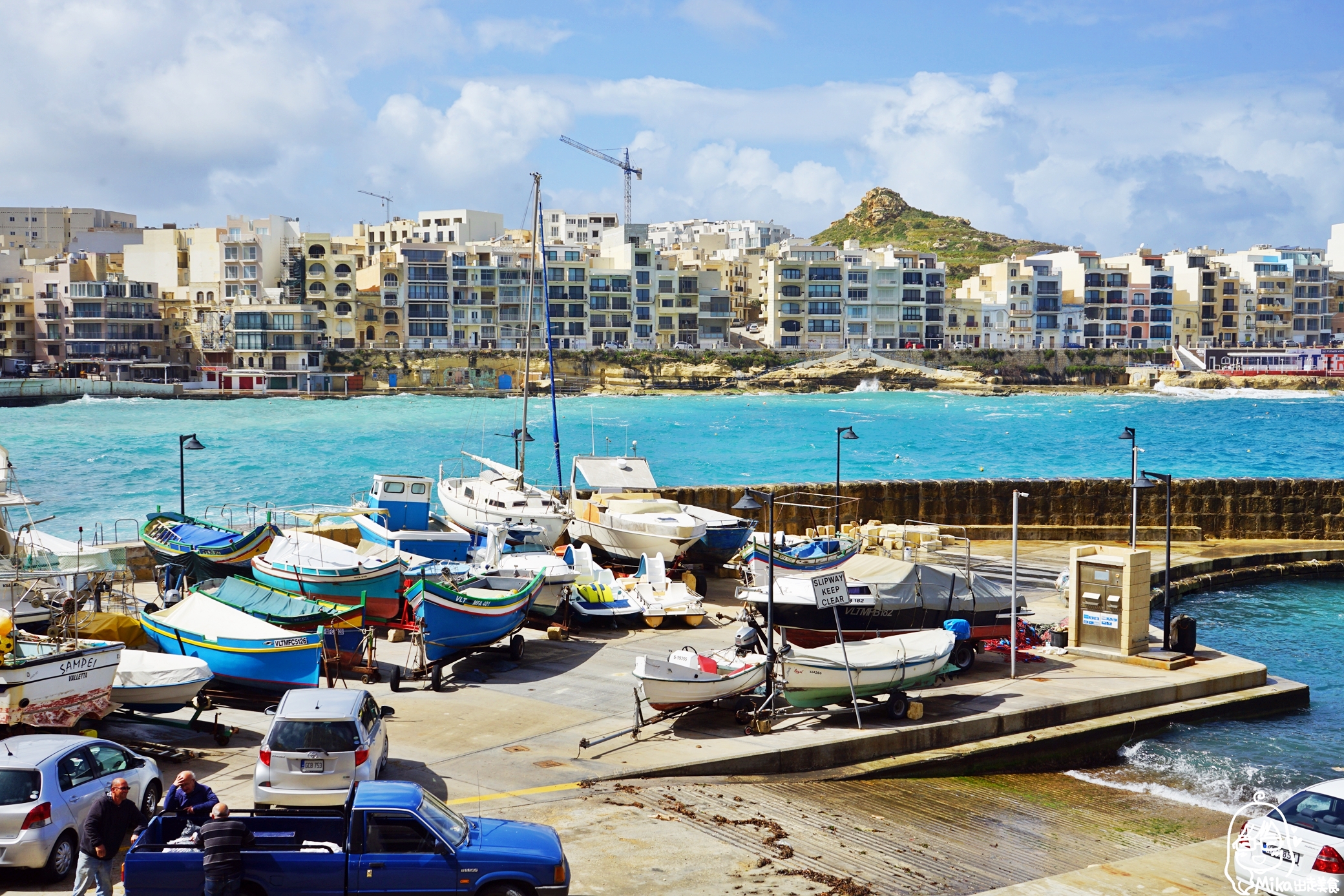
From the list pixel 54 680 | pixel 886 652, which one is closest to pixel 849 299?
pixel 886 652

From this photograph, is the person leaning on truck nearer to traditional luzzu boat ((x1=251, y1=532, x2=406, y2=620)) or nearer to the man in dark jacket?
the man in dark jacket

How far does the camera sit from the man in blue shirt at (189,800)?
9789 millimetres

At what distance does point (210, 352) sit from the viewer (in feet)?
397

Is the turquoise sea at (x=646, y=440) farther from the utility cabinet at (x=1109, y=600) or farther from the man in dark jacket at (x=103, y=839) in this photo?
the man in dark jacket at (x=103, y=839)

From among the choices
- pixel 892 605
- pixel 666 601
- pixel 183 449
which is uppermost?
pixel 183 449

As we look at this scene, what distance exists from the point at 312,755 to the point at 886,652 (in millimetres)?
8161

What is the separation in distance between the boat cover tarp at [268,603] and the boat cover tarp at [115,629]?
125cm

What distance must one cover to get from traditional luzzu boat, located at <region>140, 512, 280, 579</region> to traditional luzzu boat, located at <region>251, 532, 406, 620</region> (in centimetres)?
186

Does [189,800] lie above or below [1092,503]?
above

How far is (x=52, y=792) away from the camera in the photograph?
10.5 meters

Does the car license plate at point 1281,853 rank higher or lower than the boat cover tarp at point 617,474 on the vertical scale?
lower

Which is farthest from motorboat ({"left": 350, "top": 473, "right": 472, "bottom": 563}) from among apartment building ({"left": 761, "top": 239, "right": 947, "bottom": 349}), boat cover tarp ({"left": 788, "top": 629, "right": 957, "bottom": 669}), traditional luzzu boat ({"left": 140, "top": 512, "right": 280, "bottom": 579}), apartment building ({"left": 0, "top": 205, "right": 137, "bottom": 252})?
apartment building ({"left": 0, "top": 205, "right": 137, "bottom": 252})

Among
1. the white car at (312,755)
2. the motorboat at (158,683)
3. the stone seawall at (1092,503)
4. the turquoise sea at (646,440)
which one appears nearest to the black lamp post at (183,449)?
the motorboat at (158,683)

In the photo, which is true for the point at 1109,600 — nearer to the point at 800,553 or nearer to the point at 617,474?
the point at 800,553
